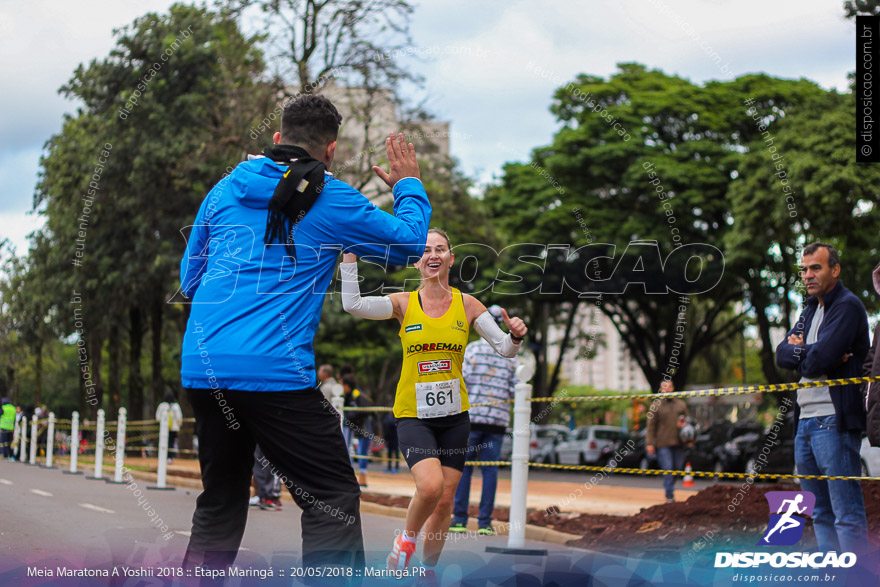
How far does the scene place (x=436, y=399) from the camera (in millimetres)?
5625

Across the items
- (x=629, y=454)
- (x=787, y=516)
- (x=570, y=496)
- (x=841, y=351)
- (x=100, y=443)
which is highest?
(x=841, y=351)

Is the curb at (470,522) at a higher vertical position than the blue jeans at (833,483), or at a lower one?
lower

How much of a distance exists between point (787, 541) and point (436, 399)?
2.51 metres

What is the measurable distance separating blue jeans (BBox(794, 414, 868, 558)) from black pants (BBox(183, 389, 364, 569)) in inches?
140

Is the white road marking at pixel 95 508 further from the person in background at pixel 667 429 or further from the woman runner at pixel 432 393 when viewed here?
the person in background at pixel 667 429

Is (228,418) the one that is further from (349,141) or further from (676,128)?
(676,128)

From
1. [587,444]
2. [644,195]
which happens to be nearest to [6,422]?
[587,444]

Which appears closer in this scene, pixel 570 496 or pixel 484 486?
pixel 484 486

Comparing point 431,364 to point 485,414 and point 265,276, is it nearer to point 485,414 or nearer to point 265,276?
point 265,276

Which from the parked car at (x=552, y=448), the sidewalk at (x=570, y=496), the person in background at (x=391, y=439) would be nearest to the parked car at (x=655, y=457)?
the parked car at (x=552, y=448)

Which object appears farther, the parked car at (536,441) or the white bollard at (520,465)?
the parked car at (536,441)

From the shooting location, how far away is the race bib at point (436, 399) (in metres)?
5.62

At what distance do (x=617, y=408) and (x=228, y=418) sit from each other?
9238cm

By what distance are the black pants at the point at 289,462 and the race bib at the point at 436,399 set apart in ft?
7.00
